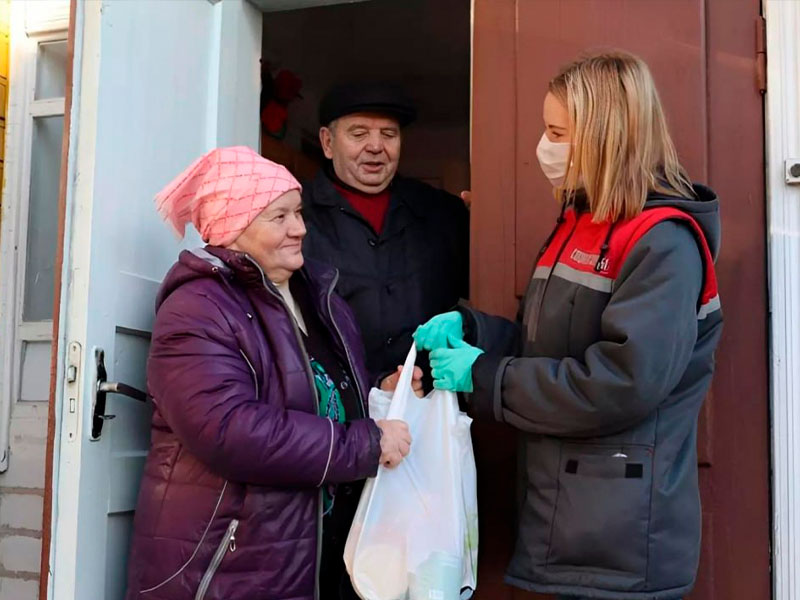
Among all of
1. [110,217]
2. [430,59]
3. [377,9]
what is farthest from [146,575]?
[430,59]

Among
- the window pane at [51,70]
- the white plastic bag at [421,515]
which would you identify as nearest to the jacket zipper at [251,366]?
the white plastic bag at [421,515]

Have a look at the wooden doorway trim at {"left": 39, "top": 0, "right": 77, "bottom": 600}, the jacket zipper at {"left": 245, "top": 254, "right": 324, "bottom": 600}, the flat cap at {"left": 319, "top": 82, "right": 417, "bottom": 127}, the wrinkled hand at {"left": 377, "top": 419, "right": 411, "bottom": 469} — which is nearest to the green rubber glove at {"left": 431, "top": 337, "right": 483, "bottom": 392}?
the wrinkled hand at {"left": 377, "top": 419, "right": 411, "bottom": 469}

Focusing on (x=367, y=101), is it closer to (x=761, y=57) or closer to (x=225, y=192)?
(x=225, y=192)

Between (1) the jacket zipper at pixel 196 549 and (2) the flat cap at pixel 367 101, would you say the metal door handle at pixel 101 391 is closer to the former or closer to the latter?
(1) the jacket zipper at pixel 196 549

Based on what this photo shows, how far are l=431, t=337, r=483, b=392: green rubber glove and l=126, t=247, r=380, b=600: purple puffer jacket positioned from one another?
0.20m

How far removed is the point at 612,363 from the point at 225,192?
3.32ft

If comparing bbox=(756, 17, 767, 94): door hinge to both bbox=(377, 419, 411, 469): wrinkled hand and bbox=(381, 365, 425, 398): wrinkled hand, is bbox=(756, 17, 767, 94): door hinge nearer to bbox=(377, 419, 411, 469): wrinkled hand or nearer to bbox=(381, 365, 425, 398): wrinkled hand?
bbox=(381, 365, 425, 398): wrinkled hand

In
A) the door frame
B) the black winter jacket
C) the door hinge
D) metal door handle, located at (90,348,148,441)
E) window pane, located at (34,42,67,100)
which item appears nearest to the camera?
metal door handle, located at (90,348,148,441)

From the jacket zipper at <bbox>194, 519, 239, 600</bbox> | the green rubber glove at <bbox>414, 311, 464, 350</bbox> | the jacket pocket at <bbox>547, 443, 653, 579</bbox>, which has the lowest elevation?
the jacket zipper at <bbox>194, 519, 239, 600</bbox>

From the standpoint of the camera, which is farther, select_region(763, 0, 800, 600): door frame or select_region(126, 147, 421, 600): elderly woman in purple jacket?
select_region(763, 0, 800, 600): door frame

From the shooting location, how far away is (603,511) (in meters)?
1.78

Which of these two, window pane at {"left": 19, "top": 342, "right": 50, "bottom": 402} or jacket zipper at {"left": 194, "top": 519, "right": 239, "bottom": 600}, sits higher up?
window pane at {"left": 19, "top": 342, "right": 50, "bottom": 402}

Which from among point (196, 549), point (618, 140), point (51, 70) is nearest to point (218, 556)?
point (196, 549)

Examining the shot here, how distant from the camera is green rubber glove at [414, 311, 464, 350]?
6.95 ft
